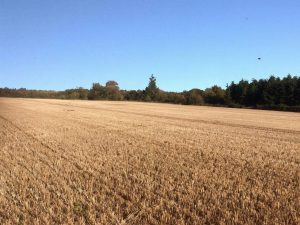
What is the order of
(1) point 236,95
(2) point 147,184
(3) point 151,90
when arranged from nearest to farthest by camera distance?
(2) point 147,184, (1) point 236,95, (3) point 151,90

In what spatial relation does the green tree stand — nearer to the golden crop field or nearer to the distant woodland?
the distant woodland

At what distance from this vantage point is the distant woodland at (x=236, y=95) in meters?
76.2

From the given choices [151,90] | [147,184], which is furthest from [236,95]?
[147,184]

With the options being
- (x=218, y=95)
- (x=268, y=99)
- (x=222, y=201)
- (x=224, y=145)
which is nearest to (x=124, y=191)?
(x=222, y=201)

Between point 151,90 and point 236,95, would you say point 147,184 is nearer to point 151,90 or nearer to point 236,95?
point 236,95

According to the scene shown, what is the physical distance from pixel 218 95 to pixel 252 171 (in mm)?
86663

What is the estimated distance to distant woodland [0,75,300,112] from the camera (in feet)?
250

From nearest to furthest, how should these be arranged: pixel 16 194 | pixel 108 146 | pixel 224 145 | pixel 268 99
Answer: pixel 16 194
pixel 108 146
pixel 224 145
pixel 268 99

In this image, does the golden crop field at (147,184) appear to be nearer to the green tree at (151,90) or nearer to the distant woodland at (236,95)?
the distant woodland at (236,95)

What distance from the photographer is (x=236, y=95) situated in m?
90.0

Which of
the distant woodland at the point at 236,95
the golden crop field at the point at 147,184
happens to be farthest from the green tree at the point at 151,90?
the golden crop field at the point at 147,184

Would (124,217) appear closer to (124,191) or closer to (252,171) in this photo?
(124,191)

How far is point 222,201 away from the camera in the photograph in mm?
6434

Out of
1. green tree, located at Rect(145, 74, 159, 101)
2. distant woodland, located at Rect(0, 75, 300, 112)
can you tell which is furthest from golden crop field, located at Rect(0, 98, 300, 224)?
green tree, located at Rect(145, 74, 159, 101)
